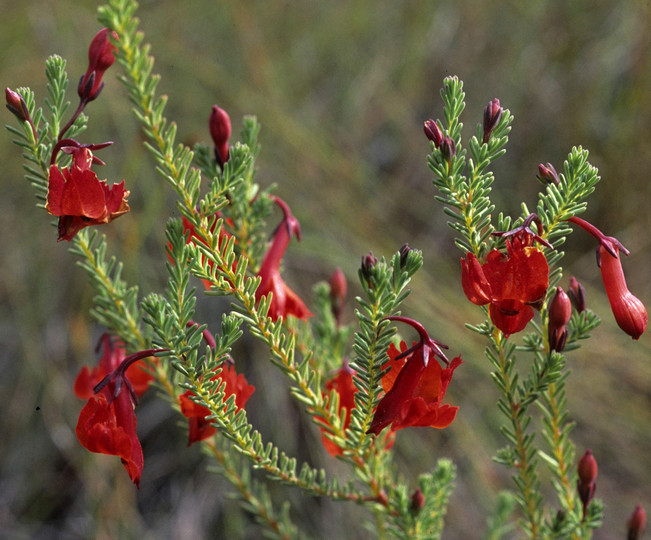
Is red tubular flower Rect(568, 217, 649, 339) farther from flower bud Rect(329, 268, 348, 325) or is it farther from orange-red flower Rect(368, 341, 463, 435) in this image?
flower bud Rect(329, 268, 348, 325)

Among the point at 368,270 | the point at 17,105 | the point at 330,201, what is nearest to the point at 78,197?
the point at 17,105

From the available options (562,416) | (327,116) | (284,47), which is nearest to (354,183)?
(327,116)

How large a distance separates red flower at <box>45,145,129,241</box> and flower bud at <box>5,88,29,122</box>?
0.19 ft

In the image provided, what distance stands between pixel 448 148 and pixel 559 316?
0.15 m

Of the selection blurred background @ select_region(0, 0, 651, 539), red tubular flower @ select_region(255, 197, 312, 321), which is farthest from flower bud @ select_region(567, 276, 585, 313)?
blurred background @ select_region(0, 0, 651, 539)

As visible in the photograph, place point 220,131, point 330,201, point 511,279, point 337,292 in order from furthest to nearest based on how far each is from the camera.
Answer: point 330,201, point 337,292, point 220,131, point 511,279

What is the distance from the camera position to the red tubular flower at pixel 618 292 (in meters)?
0.49

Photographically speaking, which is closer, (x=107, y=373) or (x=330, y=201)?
(x=107, y=373)

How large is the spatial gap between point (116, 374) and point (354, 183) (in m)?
1.69

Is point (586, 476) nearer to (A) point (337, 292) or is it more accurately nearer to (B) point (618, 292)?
(B) point (618, 292)

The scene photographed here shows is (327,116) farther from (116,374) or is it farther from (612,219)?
(116,374)

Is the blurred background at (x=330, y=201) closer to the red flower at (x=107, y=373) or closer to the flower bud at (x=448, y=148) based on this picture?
the red flower at (x=107, y=373)

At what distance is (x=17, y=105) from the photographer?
49 centimetres

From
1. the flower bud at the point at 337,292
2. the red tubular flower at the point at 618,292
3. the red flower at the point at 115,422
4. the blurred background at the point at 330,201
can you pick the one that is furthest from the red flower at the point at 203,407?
the blurred background at the point at 330,201
